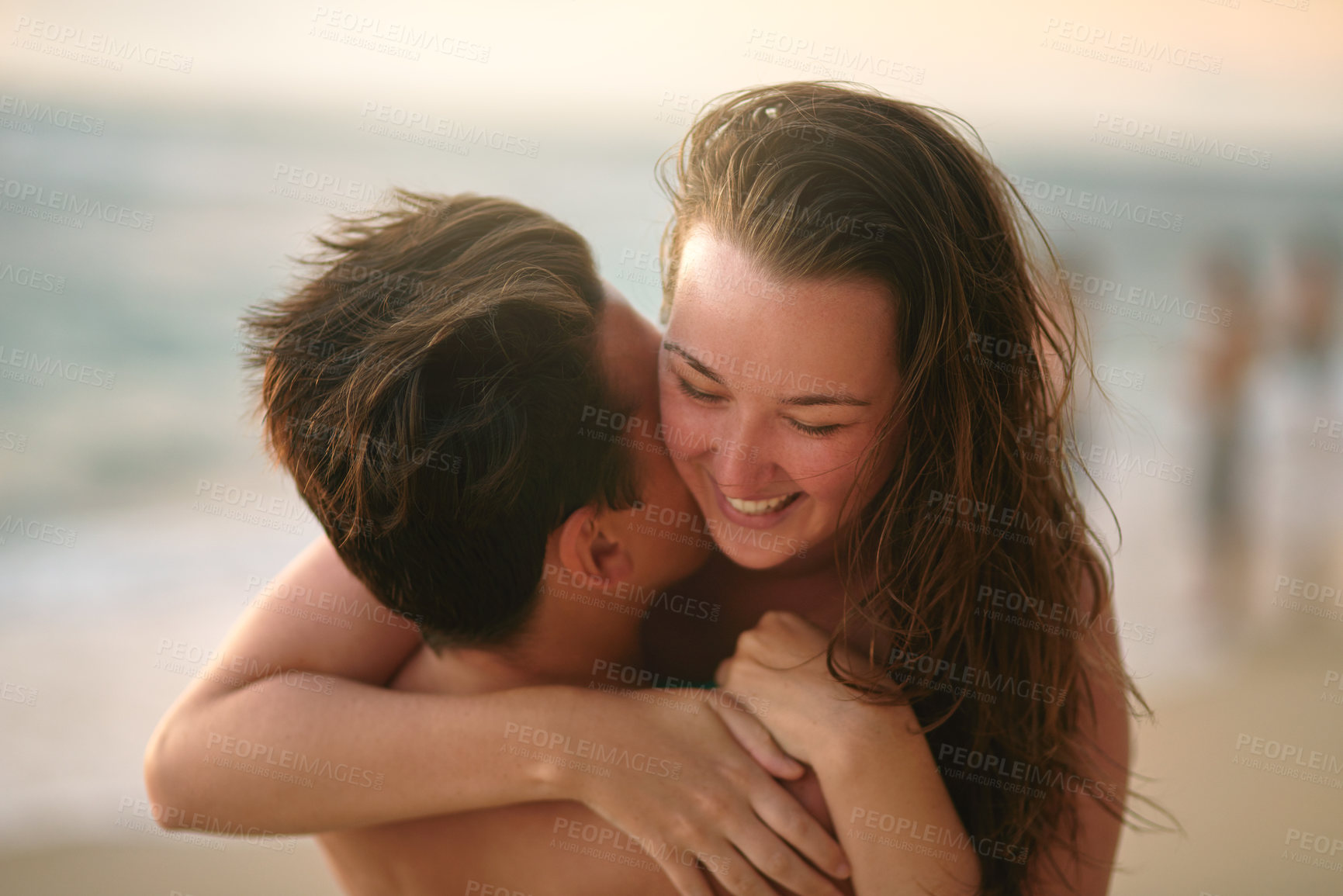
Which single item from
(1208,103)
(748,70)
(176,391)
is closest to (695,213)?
(748,70)

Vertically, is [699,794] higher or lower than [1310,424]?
higher

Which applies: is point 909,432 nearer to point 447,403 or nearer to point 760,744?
point 760,744

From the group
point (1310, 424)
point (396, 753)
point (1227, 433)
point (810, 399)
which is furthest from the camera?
point (1310, 424)

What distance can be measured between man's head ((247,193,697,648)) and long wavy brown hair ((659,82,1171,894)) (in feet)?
0.71

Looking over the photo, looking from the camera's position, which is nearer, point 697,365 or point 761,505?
point 697,365

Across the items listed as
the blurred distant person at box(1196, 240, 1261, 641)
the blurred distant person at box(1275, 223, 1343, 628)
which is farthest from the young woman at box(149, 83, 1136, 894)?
the blurred distant person at box(1275, 223, 1343, 628)

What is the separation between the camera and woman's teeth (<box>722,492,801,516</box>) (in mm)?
1299

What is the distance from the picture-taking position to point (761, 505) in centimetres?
130

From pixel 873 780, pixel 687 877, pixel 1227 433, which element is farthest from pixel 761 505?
pixel 1227 433

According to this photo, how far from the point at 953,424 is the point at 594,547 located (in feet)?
1.63

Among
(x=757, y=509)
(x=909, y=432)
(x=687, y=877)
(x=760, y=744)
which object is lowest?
(x=687, y=877)

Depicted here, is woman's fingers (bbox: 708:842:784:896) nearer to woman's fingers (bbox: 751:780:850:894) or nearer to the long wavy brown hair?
woman's fingers (bbox: 751:780:850:894)

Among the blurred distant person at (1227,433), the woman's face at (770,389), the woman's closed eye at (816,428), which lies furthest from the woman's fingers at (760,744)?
the blurred distant person at (1227,433)

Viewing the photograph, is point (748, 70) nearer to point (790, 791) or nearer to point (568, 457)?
point (568, 457)
